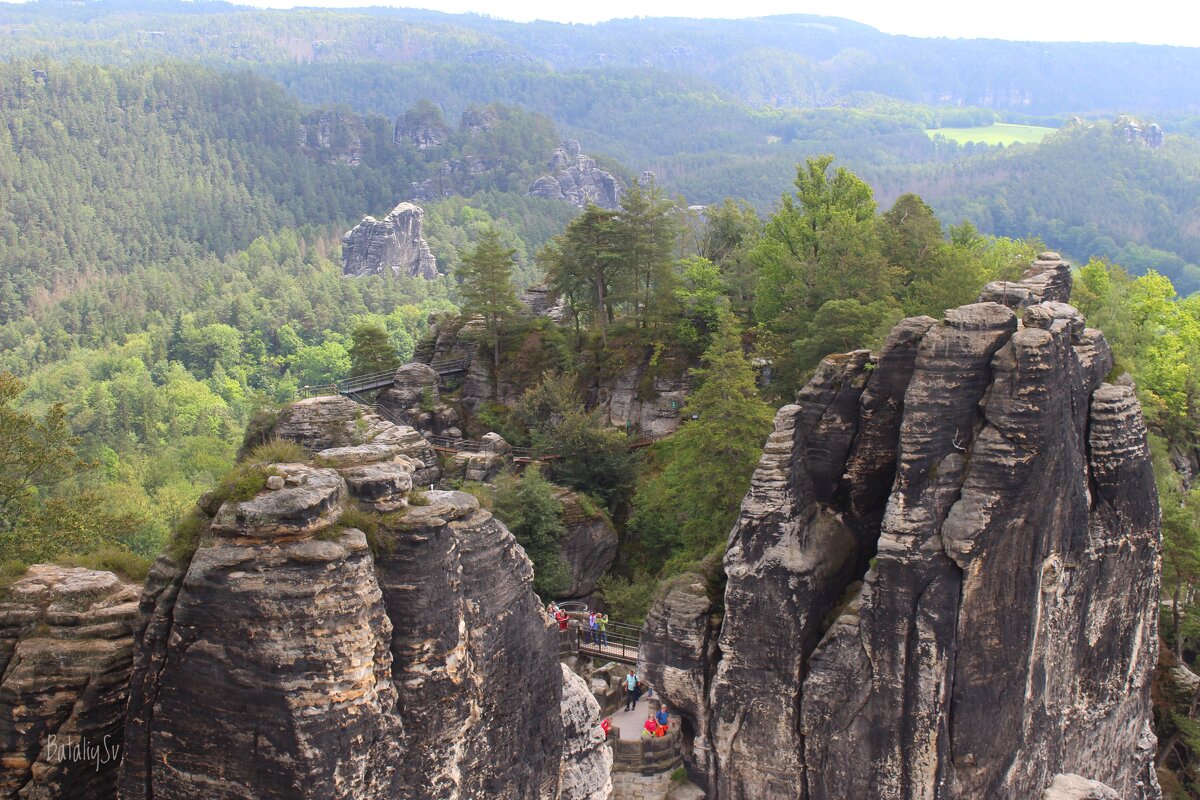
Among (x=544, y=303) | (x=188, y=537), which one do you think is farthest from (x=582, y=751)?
(x=544, y=303)

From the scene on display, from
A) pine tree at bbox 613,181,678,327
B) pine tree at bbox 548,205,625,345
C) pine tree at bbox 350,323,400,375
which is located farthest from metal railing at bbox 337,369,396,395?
pine tree at bbox 613,181,678,327

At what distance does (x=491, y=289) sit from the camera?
5719 centimetres

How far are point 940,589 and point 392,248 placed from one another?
17590cm

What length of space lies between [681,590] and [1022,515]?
29.3 feet

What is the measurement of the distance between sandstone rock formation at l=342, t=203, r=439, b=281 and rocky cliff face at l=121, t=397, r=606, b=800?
575 feet

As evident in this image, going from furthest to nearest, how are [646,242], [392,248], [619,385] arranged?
[392,248] → [646,242] → [619,385]

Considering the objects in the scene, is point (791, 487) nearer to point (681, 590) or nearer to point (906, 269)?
point (681, 590)

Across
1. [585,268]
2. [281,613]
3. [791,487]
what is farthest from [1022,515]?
[585,268]

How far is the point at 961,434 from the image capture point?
83.1ft

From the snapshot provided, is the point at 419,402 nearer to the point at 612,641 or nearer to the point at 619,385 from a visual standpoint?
the point at 619,385

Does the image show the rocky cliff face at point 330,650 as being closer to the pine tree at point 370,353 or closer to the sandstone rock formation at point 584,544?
the sandstone rock formation at point 584,544

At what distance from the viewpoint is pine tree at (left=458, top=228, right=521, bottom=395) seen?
187 feet

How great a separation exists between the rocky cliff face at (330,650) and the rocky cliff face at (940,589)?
10774mm

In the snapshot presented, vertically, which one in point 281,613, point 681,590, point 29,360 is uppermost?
point 281,613
